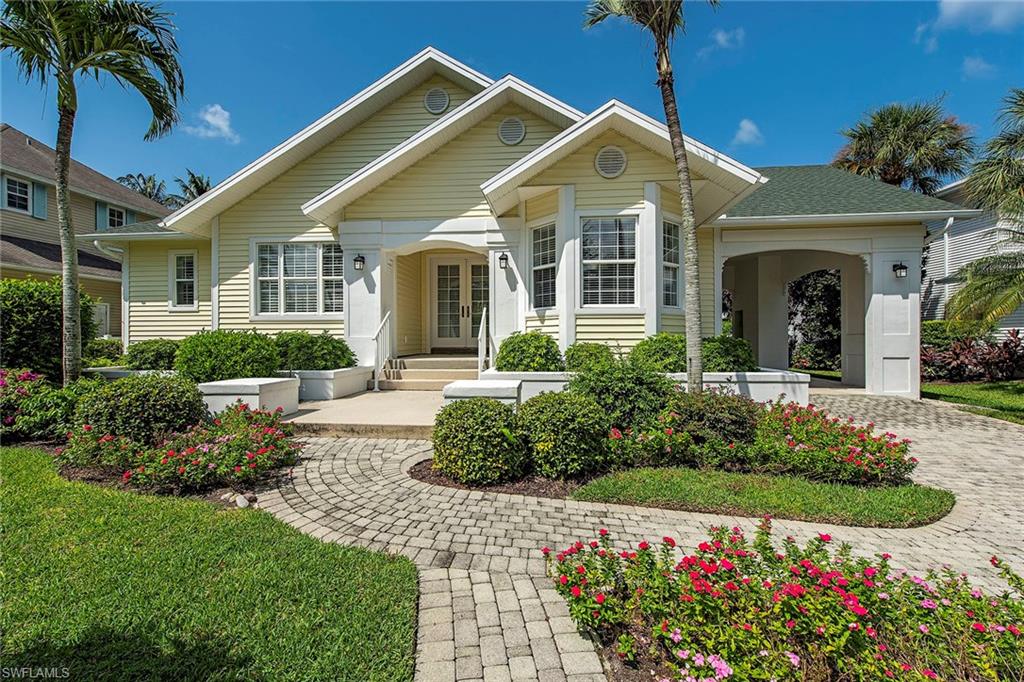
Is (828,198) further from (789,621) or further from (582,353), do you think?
(789,621)

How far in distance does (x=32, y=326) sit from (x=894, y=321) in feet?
58.1

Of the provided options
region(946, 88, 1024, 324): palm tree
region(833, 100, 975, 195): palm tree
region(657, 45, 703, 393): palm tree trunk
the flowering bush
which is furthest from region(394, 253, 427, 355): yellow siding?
region(833, 100, 975, 195): palm tree

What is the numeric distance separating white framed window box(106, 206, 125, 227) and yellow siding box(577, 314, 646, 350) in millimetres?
22730

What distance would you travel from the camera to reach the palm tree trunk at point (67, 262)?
6793mm

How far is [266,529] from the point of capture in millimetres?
3371

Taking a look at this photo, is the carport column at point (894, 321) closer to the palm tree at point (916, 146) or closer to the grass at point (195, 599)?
the palm tree at point (916, 146)

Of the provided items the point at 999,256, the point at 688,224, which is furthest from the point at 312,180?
the point at 999,256

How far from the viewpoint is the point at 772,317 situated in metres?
13.7

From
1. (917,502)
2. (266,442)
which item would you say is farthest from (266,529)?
(917,502)

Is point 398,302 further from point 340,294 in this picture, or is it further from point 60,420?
point 60,420

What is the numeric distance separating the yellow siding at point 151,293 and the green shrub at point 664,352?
11980 mm

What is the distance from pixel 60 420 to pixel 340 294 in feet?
18.8

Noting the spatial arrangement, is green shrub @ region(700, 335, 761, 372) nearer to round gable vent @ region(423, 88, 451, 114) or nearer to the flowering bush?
the flowering bush

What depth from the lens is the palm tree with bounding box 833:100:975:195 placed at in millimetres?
16391
